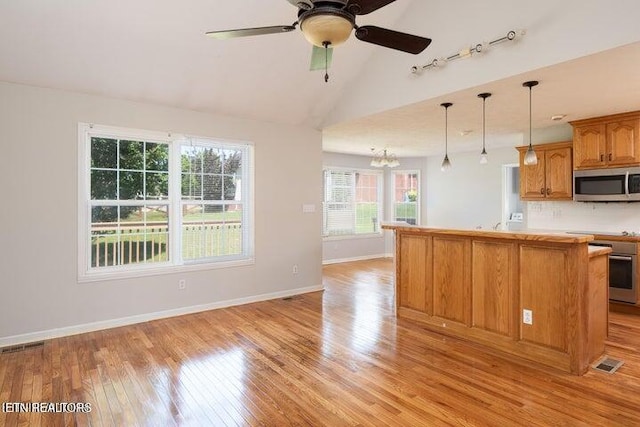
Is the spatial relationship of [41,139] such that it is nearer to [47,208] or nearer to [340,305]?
[47,208]

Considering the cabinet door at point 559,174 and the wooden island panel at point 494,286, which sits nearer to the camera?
the wooden island panel at point 494,286

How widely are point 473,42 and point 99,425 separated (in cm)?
432

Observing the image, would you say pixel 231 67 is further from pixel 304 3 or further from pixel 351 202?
pixel 351 202

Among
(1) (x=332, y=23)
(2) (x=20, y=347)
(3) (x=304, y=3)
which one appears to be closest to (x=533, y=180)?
(1) (x=332, y=23)

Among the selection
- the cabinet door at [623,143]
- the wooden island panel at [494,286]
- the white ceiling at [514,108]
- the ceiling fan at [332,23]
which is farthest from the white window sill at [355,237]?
the ceiling fan at [332,23]

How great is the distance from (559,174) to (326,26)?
467 centimetres

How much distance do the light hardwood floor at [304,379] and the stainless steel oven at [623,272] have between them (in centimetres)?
40

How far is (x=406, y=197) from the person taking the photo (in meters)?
9.12

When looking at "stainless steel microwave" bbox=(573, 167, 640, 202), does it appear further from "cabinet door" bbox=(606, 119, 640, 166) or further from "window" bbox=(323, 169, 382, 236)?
"window" bbox=(323, 169, 382, 236)

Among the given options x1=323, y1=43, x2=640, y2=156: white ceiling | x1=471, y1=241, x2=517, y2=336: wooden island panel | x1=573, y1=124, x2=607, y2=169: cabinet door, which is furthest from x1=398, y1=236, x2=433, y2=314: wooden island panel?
x1=573, y1=124, x2=607, y2=169: cabinet door

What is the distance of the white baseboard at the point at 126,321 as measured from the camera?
3559mm

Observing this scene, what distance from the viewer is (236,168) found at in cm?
508

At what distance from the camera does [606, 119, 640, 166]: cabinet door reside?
14.3 ft

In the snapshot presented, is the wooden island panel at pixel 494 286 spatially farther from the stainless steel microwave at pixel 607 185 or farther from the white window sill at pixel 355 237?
the white window sill at pixel 355 237
